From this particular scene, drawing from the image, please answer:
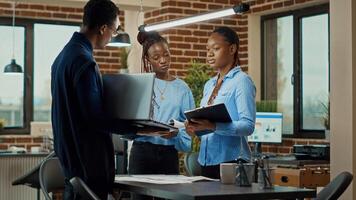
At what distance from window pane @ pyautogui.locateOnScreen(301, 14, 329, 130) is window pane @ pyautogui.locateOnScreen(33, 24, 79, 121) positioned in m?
3.53

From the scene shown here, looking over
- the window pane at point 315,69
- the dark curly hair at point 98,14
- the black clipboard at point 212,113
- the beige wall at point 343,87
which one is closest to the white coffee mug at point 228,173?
the black clipboard at point 212,113

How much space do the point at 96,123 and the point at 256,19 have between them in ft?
18.9

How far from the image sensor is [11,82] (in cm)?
906

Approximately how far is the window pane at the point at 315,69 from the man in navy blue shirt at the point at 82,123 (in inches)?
192

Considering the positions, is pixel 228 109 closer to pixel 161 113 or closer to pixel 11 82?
pixel 161 113

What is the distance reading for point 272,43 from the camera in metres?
8.27

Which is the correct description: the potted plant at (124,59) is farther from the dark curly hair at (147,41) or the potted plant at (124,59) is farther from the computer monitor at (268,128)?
the dark curly hair at (147,41)

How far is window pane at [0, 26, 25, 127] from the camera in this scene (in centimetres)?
902

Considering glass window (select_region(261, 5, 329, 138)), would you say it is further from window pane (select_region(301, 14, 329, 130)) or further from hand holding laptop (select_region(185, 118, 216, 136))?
hand holding laptop (select_region(185, 118, 216, 136))

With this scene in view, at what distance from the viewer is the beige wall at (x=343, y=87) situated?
181 inches

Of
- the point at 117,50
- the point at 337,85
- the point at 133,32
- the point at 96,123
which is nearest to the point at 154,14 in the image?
the point at 133,32

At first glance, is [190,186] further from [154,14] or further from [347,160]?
[154,14]

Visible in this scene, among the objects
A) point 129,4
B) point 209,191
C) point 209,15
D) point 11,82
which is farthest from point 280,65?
point 209,191

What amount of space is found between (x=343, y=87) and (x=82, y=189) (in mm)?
2490
